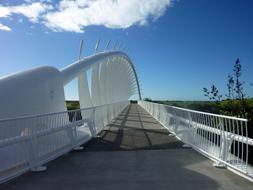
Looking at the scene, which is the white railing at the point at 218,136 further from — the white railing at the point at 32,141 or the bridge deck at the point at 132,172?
the white railing at the point at 32,141

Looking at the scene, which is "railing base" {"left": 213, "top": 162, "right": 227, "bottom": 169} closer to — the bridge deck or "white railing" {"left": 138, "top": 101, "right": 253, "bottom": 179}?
"white railing" {"left": 138, "top": 101, "right": 253, "bottom": 179}

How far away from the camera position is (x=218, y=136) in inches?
283

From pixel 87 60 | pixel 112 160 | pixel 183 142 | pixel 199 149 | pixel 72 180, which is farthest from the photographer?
pixel 87 60

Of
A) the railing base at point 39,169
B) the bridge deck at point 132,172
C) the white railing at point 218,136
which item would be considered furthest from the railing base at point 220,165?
the railing base at point 39,169

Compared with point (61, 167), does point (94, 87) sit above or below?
above

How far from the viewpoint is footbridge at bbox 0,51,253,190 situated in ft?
17.9

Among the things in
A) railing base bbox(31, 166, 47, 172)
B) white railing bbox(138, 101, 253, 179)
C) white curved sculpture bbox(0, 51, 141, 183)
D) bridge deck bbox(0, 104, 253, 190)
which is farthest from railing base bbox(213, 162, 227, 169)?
white curved sculpture bbox(0, 51, 141, 183)

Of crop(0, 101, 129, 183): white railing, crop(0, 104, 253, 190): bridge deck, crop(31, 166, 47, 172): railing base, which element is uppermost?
crop(0, 101, 129, 183): white railing

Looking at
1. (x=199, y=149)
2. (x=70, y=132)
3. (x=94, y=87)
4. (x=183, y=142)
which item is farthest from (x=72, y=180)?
(x=94, y=87)

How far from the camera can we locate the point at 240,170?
18.6 ft

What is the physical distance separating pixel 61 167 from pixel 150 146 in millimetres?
3658

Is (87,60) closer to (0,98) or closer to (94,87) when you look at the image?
(94,87)

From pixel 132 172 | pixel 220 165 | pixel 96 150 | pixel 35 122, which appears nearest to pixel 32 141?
pixel 35 122

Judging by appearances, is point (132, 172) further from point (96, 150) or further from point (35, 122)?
point (96, 150)
